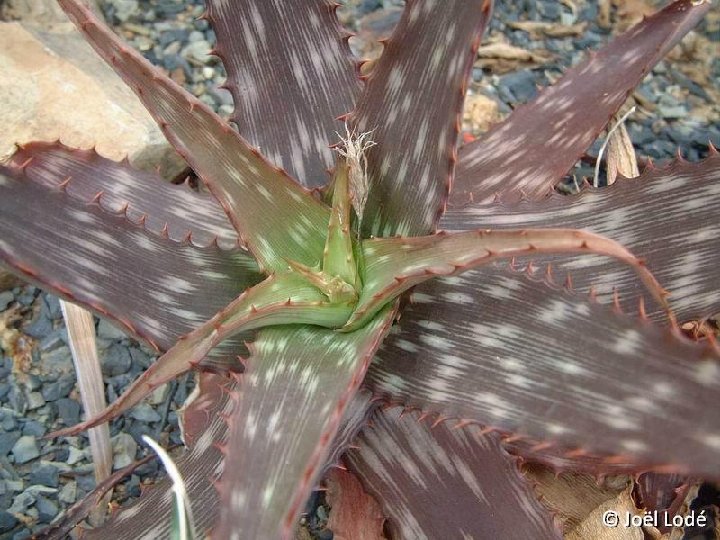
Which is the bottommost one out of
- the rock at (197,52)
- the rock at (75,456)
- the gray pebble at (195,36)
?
the rock at (75,456)

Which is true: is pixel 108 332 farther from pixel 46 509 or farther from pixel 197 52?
pixel 197 52

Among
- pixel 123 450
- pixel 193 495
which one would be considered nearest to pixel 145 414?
pixel 123 450

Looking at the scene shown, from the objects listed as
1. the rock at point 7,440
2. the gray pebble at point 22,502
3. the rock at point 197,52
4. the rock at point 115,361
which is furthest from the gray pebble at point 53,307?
the rock at point 197,52

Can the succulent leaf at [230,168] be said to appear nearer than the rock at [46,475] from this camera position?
Yes

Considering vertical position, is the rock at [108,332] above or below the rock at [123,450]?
above

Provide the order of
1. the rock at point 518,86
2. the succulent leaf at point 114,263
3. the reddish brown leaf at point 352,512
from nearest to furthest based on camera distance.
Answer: the succulent leaf at point 114,263 < the reddish brown leaf at point 352,512 < the rock at point 518,86

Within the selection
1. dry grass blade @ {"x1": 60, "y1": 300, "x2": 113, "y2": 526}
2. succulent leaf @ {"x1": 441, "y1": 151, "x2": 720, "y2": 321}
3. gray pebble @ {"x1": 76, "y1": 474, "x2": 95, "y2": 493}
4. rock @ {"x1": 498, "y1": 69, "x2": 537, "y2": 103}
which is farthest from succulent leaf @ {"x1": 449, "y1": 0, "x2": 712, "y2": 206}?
gray pebble @ {"x1": 76, "y1": 474, "x2": 95, "y2": 493}

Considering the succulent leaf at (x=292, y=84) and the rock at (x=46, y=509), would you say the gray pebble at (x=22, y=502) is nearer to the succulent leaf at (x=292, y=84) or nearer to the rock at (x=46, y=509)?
the rock at (x=46, y=509)
